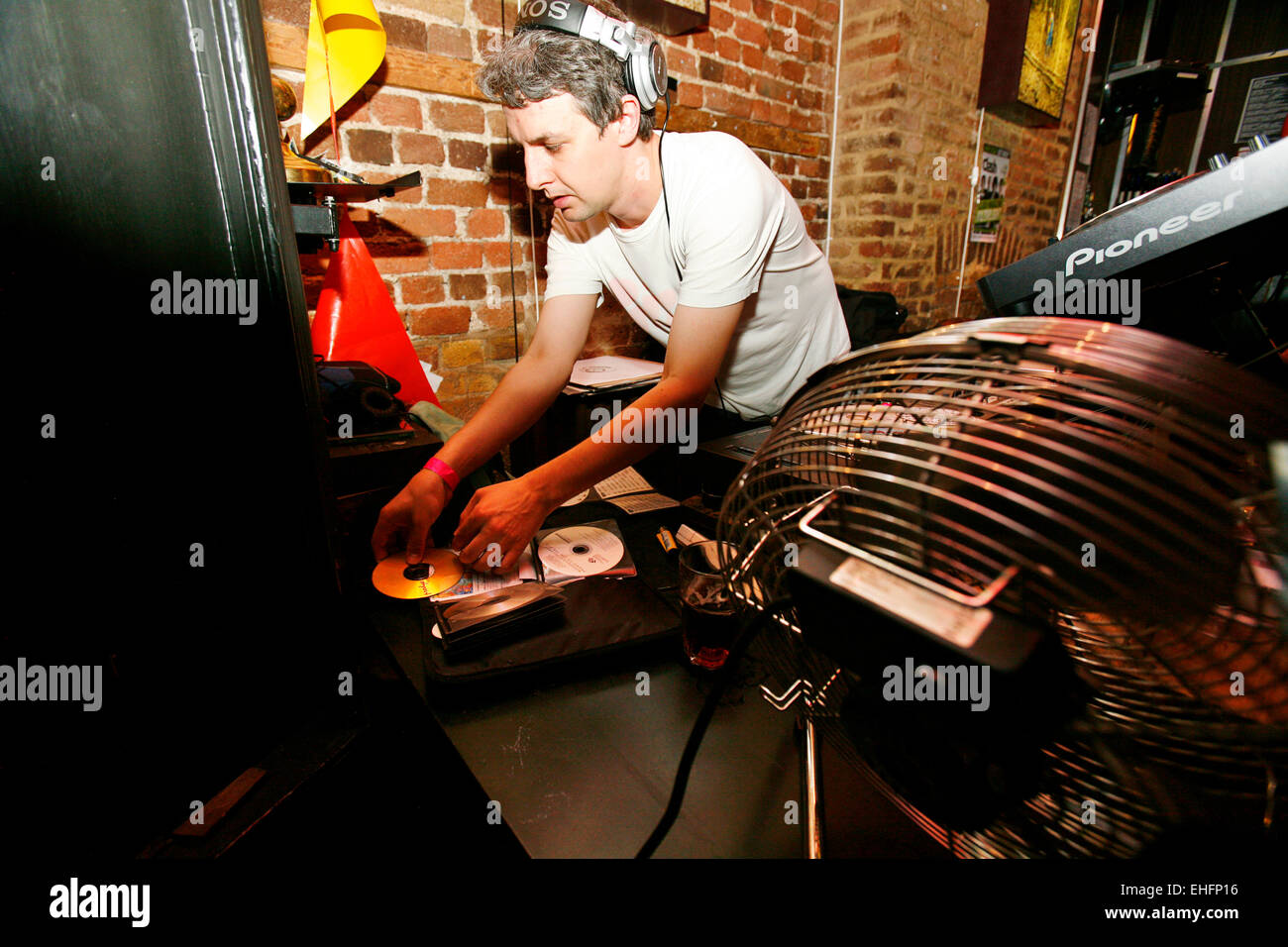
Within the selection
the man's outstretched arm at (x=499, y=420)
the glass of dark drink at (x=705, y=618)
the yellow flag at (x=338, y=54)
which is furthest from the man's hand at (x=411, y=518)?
the yellow flag at (x=338, y=54)

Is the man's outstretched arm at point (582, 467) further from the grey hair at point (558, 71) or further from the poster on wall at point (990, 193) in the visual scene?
the poster on wall at point (990, 193)

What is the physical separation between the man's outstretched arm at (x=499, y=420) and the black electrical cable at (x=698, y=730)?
0.63m

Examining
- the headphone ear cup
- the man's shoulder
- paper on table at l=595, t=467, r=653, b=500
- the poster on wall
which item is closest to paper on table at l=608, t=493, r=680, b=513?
paper on table at l=595, t=467, r=653, b=500

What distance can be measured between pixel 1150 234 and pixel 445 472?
1042 mm

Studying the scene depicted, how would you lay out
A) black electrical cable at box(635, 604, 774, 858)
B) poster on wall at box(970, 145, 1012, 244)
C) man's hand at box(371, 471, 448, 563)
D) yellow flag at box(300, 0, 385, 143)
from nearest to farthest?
black electrical cable at box(635, 604, 774, 858) → man's hand at box(371, 471, 448, 563) → yellow flag at box(300, 0, 385, 143) → poster on wall at box(970, 145, 1012, 244)

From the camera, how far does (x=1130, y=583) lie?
28cm

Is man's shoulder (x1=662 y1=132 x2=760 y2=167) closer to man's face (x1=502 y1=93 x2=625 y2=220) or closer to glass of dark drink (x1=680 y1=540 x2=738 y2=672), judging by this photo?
man's face (x1=502 y1=93 x2=625 y2=220)

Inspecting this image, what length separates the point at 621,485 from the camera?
4.13ft

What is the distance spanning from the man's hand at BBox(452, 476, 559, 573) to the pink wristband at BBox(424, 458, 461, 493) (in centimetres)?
17

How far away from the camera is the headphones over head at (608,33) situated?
3.72 ft

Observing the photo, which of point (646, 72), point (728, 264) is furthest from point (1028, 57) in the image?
point (728, 264)

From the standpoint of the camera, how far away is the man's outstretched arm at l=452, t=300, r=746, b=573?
3.00 feet

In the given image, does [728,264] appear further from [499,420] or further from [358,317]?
[358,317]

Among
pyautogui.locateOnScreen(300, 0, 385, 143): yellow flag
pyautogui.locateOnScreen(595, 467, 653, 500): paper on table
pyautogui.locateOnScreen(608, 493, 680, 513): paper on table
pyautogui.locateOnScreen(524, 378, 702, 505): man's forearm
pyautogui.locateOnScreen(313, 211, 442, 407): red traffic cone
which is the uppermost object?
pyautogui.locateOnScreen(300, 0, 385, 143): yellow flag
